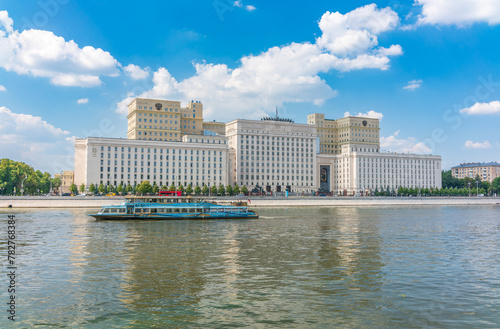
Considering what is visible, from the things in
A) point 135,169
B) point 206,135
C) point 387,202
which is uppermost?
point 206,135

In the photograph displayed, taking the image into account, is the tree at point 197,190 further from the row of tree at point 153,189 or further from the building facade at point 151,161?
the building facade at point 151,161

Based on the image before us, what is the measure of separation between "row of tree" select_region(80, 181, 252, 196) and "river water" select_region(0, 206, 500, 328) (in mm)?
105630

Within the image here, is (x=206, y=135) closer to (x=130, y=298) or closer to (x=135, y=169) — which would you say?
(x=135, y=169)

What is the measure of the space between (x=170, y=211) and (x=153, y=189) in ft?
240

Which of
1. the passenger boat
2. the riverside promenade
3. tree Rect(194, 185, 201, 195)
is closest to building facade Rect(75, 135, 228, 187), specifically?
tree Rect(194, 185, 201, 195)

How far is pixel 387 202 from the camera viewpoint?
537ft

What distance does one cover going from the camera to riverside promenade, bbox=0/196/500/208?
11738cm

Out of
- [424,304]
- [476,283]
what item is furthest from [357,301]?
[476,283]

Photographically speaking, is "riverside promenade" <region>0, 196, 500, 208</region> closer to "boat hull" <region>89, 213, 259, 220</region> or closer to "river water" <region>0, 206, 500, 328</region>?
"boat hull" <region>89, 213, 259, 220</region>

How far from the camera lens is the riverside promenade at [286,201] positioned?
117 metres

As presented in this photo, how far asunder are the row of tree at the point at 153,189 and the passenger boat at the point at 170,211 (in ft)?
212

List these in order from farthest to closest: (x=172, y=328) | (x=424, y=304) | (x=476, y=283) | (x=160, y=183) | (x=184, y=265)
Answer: (x=160, y=183)
(x=184, y=265)
(x=476, y=283)
(x=424, y=304)
(x=172, y=328)

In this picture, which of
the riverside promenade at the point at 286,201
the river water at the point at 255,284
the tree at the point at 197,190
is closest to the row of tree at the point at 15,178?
the riverside promenade at the point at 286,201

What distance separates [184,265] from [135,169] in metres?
146
